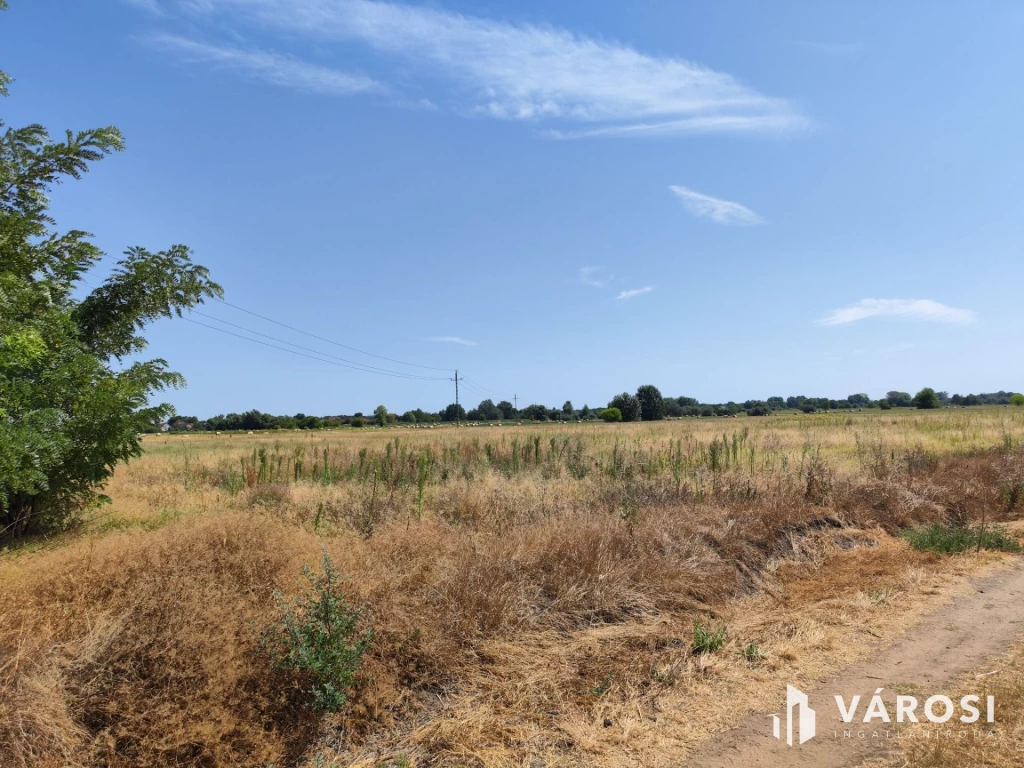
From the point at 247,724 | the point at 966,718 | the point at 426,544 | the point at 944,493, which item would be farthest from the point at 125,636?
the point at 944,493

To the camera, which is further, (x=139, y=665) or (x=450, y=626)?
(x=450, y=626)

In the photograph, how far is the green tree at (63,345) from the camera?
5.32 meters

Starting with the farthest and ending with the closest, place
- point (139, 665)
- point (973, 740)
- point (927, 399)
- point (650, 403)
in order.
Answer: point (650, 403) < point (927, 399) < point (139, 665) < point (973, 740)

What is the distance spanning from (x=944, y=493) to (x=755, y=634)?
9.34 metres

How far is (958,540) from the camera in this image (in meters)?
9.23

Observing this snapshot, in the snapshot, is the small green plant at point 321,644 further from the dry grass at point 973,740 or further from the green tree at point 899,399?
the green tree at point 899,399

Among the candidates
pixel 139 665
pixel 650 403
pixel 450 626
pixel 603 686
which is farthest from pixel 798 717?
pixel 650 403

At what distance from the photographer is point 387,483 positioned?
12.4 metres

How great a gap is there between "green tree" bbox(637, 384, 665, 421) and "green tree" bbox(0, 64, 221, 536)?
99.1 meters

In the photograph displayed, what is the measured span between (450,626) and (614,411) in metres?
89.3

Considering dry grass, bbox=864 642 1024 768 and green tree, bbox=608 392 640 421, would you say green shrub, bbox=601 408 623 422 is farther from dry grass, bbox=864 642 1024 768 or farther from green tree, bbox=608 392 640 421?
dry grass, bbox=864 642 1024 768

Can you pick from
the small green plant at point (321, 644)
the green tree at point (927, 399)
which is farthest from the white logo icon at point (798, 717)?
the green tree at point (927, 399)

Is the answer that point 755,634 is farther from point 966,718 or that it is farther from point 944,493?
point 944,493

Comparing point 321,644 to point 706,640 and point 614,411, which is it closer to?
point 706,640
